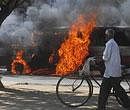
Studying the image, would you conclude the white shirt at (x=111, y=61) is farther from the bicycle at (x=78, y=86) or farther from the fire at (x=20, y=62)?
the fire at (x=20, y=62)

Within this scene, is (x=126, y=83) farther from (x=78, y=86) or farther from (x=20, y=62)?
(x=20, y=62)

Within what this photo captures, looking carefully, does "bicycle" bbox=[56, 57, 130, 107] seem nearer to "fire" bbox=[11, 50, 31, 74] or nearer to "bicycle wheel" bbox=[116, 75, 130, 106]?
"bicycle wheel" bbox=[116, 75, 130, 106]

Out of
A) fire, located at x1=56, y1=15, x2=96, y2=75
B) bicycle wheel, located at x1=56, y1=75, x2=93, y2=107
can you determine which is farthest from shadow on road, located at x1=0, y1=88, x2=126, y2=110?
fire, located at x1=56, y1=15, x2=96, y2=75

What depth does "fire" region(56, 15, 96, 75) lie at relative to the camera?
1933 cm

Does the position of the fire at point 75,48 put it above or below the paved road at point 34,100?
above

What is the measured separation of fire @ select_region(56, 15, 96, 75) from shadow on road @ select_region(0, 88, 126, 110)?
6.28 metres

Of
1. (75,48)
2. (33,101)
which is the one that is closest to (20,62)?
(75,48)

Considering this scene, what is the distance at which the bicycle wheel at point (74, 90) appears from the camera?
1055 centimetres

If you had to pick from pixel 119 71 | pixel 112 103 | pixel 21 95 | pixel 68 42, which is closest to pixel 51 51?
pixel 68 42

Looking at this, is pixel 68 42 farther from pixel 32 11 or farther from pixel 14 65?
pixel 32 11

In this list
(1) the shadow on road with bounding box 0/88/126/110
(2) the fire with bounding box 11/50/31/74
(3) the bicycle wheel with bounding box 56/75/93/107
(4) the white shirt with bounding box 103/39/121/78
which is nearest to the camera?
(4) the white shirt with bounding box 103/39/121/78

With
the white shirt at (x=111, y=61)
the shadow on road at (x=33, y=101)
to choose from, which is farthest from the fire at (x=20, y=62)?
the white shirt at (x=111, y=61)

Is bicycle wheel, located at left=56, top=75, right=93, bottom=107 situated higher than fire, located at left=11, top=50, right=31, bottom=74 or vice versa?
fire, located at left=11, top=50, right=31, bottom=74

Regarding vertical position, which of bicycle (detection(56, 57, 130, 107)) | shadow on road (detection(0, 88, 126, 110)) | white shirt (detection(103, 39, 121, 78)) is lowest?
shadow on road (detection(0, 88, 126, 110))
